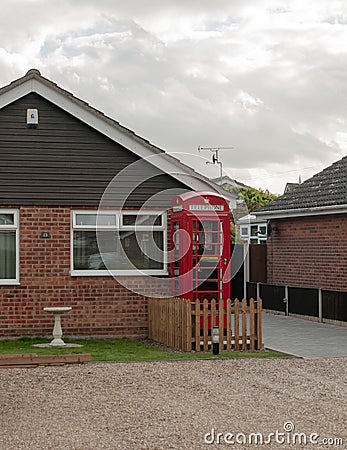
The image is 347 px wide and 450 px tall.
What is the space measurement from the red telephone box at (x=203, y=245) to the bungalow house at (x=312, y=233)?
19.2ft

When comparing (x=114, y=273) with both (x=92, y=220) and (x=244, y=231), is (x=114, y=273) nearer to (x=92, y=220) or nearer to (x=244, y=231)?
(x=92, y=220)

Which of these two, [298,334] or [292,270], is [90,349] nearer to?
[298,334]

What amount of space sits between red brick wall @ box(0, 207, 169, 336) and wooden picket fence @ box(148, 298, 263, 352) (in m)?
1.83

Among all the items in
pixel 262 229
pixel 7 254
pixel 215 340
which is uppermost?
pixel 262 229

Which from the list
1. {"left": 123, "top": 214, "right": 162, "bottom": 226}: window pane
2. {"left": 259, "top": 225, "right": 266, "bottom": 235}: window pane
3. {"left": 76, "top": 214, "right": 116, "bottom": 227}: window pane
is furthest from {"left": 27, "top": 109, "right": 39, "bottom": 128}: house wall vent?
{"left": 259, "top": 225, "right": 266, "bottom": 235}: window pane

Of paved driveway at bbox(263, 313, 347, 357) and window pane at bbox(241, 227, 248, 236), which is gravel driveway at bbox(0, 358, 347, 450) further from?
window pane at bbox(241, 227, 248, 236)

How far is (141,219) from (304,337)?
4.50m

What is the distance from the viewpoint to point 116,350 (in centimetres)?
1636

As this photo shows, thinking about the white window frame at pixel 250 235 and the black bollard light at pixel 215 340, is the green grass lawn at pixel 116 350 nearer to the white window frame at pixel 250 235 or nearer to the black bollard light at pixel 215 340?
the black bollard light at pixel 215 340

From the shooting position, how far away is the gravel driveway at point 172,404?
913cm

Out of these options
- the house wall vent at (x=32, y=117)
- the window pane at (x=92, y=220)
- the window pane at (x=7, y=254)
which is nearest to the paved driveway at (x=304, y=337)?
the window pane at (x=92, y=220)

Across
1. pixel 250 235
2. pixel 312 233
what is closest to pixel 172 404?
pixel 312 233

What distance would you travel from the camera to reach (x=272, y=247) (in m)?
27.2

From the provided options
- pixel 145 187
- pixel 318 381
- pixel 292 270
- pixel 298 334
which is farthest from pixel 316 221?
pixel 318 381
